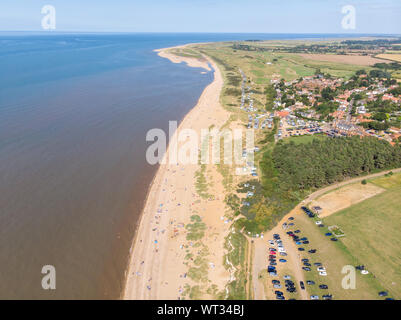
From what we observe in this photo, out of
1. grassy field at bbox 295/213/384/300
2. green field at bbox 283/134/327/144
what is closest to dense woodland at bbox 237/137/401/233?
grassy field at bbox 295/213/384/300

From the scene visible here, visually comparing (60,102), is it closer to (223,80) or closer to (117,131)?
(117,131)

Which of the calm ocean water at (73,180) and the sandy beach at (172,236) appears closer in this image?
the sandy beach at (172,236)

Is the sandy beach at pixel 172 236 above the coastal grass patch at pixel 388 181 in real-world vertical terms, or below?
below

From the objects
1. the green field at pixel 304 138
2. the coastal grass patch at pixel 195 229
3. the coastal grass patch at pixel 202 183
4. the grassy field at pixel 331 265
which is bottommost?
the grassy field at pixel 331 265

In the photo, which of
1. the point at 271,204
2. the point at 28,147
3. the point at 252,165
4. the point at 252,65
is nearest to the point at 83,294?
the point at 271,204

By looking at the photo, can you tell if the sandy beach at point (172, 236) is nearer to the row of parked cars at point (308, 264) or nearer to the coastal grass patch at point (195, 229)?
the coastal grass patch at point (195, 229)

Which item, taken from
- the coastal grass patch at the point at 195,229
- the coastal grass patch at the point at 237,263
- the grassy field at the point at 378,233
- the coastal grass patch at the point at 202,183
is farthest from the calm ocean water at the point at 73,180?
the grassy field at the point at 378,233
